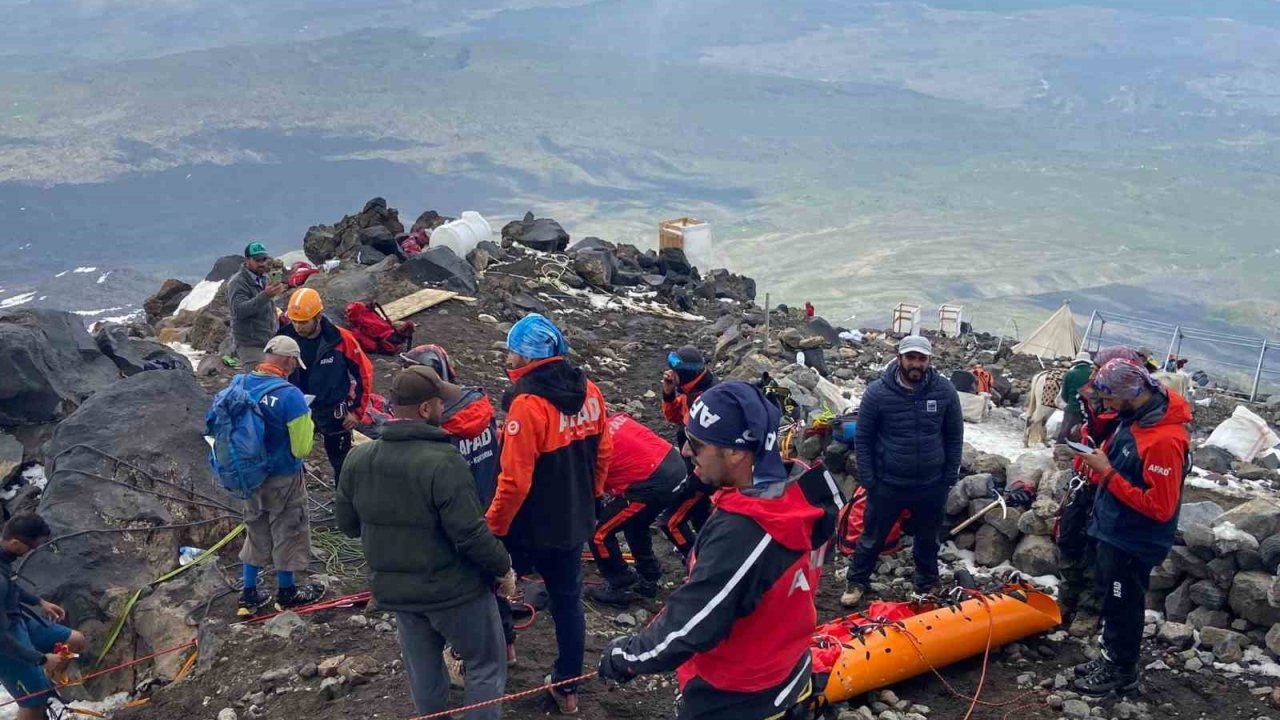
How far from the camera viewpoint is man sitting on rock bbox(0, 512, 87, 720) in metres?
5.47

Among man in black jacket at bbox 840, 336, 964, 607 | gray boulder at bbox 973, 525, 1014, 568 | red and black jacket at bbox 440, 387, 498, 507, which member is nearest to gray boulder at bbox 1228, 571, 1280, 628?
gray boulder at bbox 973, 525, 1014, 568

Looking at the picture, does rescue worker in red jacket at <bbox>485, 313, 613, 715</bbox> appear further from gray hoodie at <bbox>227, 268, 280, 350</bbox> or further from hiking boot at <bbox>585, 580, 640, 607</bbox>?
gray hoodie at <bbox>227, 268, 280, 350</bbox>

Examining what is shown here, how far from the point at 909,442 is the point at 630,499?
1620mm

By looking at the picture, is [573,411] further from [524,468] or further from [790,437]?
[790,437]

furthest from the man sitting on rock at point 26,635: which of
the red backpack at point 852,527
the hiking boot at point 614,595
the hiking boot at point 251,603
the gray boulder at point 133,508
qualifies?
the red backpack at point 852,527

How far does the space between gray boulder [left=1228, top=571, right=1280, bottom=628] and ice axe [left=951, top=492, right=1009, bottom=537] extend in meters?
1.45

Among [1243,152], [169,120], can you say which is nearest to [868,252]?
[1243,152]

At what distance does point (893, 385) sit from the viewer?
6359 mm

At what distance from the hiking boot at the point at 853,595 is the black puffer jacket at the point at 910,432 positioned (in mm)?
798

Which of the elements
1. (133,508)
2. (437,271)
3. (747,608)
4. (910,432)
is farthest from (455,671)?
(437,271)

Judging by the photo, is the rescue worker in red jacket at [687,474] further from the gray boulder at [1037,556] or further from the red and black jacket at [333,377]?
the gray boulder at [1037,556]

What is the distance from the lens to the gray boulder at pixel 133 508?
6707 mm

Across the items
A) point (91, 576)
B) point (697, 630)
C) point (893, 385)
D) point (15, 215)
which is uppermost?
point (697, 630)

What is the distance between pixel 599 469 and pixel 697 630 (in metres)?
1.95
